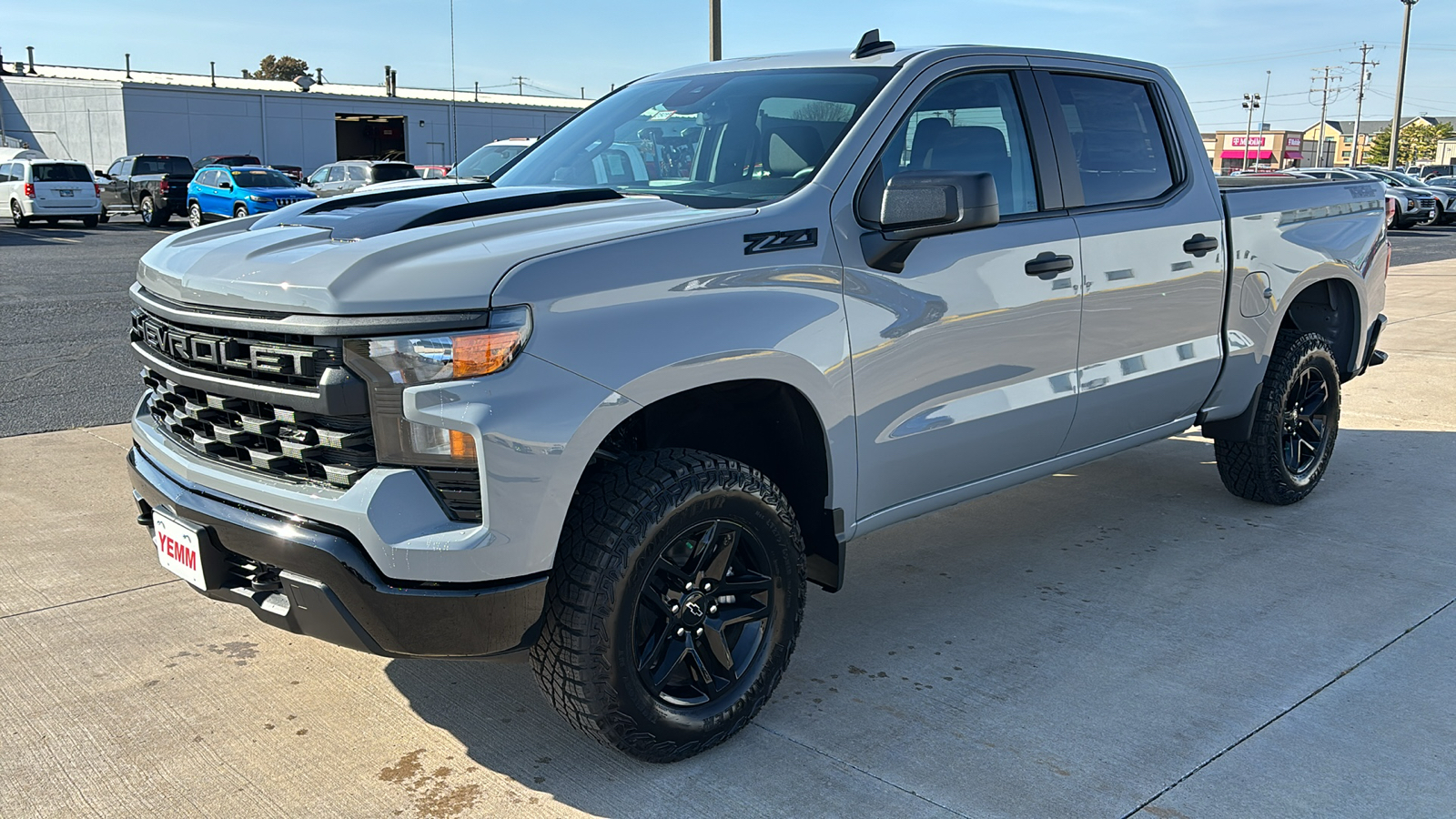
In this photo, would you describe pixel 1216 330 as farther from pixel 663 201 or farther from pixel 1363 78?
pixel 1363 78

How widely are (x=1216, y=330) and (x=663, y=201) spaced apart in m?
2.55

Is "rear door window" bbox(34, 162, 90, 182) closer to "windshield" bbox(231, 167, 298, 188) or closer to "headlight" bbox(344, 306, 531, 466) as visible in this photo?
"windshield" bbox(231, 167, 298, 188)

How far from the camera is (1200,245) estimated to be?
468cm

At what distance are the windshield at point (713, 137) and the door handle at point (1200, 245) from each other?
1549 millimetres

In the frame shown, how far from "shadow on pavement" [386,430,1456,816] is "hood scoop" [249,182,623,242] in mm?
1388

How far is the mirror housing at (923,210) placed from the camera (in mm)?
3371

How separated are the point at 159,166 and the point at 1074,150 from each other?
3255cm

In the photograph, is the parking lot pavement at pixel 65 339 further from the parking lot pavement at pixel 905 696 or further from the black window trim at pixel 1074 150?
the black window trim at pixel 1074 150

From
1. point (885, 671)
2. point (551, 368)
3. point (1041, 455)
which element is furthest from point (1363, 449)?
point (551, 368)

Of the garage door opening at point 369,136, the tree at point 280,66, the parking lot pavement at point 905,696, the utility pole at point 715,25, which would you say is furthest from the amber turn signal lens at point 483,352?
the tree at point 280,66

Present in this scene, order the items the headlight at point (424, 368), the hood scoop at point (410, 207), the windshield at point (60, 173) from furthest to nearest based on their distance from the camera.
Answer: the windshield at point (60, 173)
the hood scoop at point (410, 207)
the headlight at point (424, 368)

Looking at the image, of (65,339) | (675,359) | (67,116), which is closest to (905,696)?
(675,359)

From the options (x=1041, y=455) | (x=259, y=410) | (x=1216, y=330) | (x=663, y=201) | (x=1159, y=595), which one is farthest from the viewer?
(x=1216, y=330)

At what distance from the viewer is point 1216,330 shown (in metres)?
4.85
